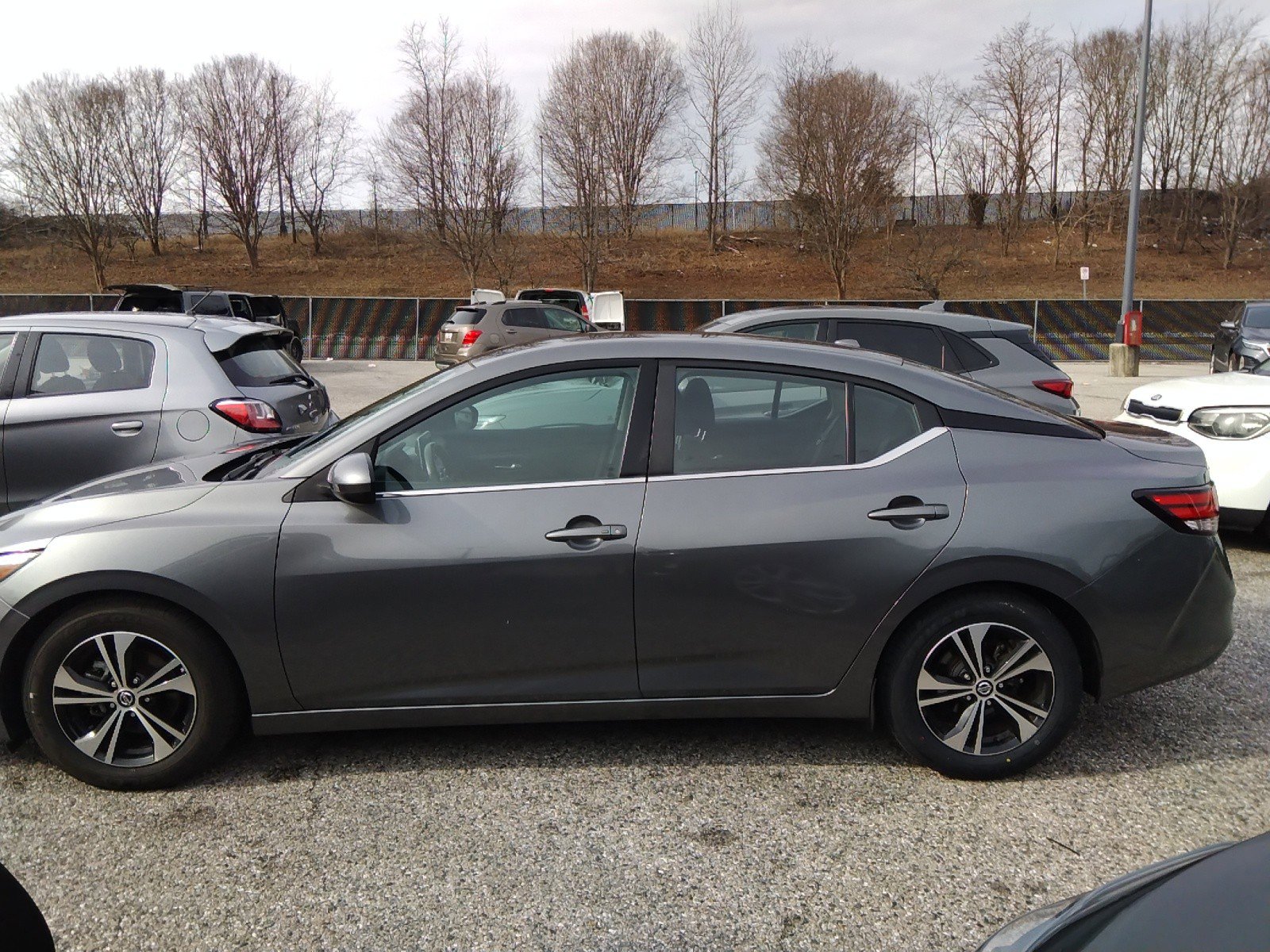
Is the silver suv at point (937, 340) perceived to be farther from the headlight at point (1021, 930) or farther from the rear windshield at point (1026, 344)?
the headlight at point (1021, 930)

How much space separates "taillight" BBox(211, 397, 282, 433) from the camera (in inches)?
243

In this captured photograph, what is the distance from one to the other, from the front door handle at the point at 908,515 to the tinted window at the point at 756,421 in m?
0.24

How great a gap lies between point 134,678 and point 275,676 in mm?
471

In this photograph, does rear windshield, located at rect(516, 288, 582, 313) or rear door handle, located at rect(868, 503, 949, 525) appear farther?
rear windshield, located at rect(516, 288, 582, 313)

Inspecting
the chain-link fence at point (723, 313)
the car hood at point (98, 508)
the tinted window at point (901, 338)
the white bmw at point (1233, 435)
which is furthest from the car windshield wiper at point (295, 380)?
the chain-link fence at point (723, 313)

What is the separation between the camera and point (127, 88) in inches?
1794

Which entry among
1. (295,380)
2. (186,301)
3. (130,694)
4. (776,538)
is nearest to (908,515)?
(776,538)

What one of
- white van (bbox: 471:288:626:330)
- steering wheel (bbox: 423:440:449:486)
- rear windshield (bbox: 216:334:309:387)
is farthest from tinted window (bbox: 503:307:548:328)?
steering wheel (bbox: 423:440:449:486)

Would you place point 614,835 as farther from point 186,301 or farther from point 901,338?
point 186,301

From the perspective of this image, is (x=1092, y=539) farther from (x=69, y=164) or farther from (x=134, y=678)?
(x=69, y=164)

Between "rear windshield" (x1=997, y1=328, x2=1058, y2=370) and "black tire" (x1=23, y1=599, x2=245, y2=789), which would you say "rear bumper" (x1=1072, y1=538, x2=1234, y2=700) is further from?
"rear windshield" (x1=997, y1=328, x2=1058, y2=370)

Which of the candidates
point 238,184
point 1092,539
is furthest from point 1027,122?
point 1092,539

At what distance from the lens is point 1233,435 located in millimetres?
6742

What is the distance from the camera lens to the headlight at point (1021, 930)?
1.68 m
